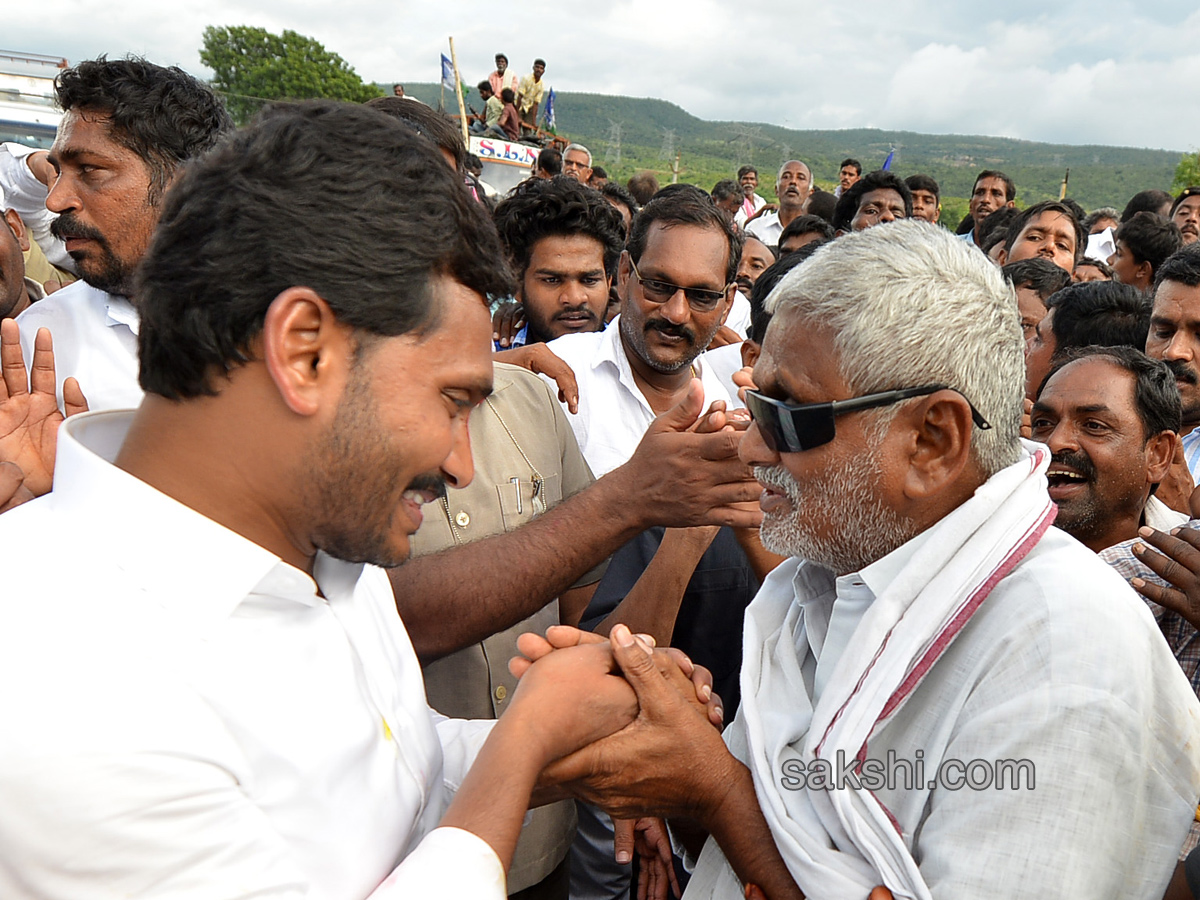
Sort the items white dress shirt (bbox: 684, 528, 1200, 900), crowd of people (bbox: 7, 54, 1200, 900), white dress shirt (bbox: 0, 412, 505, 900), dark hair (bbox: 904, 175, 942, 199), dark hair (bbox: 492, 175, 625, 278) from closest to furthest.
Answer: white dress shirt (bbox: 0, 412, 505, 900), crowd of people (bbox: 7, 54, 1200, 900), white dress shirt (bbox: 684, 528, 1200, 900), dark hair (bbox: 492, 175, 625, 278), dark hair (bbox: 904, 175, 942, 199)

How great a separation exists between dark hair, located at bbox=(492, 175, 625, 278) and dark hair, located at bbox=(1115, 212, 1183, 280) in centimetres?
494

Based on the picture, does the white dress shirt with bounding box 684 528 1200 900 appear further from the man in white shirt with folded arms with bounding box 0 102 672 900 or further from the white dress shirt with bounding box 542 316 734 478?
the white dress shirt with bounding box 542 316 734 478

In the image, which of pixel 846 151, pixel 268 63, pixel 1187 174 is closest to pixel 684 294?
pixel 1187 174

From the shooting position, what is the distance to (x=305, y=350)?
1431 millimetres

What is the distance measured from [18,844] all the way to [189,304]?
0.81 meters

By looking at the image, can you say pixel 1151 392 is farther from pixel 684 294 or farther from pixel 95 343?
pixel 95 343

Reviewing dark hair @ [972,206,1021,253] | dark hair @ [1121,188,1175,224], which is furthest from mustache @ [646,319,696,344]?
dark hair @ [1121,188,1175,224]

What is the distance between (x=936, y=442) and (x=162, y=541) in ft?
5.19

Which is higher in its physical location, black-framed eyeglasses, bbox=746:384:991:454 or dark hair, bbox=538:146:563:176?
dark hair, bbox=538:146:563:176

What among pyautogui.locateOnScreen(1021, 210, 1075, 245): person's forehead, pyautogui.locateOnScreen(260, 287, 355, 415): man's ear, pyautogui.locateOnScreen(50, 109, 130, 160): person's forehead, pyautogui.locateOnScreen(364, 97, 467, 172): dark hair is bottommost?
pyautogui.locateOnScreen(260, 287, 355, 415): man's ear

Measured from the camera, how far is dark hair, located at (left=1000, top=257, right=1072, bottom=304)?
5.88 m

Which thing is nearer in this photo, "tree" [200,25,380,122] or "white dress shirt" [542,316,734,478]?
"white dress shirt" [542,316,734,478]

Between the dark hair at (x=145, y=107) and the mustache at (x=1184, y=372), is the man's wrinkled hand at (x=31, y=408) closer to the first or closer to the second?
the dark hair at (x=145, y=107)

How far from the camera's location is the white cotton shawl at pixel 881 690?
171cm
